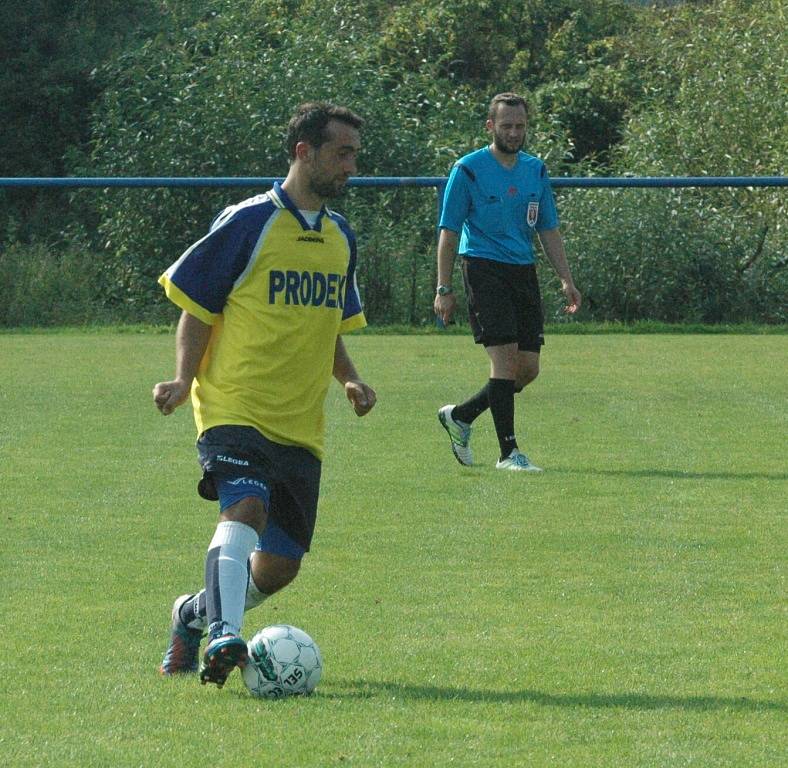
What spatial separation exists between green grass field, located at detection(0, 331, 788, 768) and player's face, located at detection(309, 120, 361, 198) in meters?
1.40

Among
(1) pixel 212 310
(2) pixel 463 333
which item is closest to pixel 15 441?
(1) pixel 212 310

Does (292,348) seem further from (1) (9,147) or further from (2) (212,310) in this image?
(1) (9,147)

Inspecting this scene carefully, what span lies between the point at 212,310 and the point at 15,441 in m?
5.80

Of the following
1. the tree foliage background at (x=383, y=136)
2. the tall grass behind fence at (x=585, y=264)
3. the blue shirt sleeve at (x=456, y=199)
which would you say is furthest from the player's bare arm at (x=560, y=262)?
the tree foliage background at (x=383, y=136)

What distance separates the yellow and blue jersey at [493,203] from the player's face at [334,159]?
179 inches

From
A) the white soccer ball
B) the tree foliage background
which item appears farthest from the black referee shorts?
the tree foliage background

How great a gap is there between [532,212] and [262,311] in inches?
192

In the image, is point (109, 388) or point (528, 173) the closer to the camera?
point (528, 173)

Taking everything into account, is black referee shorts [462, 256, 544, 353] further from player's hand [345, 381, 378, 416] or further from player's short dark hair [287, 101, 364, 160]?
player's short dark hair [287, 101, 364, 160]

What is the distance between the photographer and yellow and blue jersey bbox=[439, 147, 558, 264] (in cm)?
966

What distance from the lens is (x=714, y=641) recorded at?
17.8 ft

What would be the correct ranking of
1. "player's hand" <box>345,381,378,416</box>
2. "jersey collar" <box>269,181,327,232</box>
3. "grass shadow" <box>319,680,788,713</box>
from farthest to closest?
"player's hand" <box>345,381,378,416</box>, "jersey collar" <box>269,181,327,232</box>, "grass shadow" <box>319,680,788,713</box>

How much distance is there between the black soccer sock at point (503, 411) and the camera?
31.7 feet

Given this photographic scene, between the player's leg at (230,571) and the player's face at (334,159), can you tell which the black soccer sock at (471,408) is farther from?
the player's leg at (230,571)
